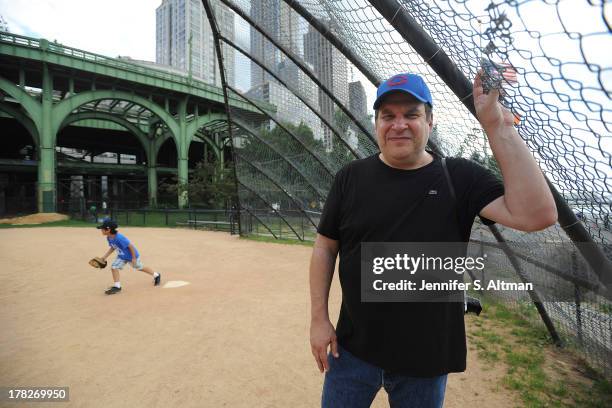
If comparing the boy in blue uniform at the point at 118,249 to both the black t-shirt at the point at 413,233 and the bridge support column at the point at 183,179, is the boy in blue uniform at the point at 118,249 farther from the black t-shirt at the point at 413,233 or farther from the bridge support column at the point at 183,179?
the bridge support column at the point at 183,179

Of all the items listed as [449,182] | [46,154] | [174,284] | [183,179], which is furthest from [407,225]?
[183,179]

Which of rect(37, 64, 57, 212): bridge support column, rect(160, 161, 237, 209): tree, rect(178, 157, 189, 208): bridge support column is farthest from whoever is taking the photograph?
rect(178, 157, 189, 208): bridge support column

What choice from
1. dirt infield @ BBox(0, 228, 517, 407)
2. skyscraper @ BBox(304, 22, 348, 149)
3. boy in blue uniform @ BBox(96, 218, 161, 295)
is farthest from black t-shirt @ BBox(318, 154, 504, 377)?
boy in blue uniform @ BBox(96, 218, 161, 295)

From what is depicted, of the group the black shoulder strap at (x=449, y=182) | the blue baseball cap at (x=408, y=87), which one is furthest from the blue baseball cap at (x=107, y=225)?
the black shoulder strap at (x=449, y=182)

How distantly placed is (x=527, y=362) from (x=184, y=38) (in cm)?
5560

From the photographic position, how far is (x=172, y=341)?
371cm

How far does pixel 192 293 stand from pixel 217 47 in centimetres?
479

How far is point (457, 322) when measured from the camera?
1.36m

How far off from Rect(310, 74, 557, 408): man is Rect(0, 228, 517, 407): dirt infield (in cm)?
150

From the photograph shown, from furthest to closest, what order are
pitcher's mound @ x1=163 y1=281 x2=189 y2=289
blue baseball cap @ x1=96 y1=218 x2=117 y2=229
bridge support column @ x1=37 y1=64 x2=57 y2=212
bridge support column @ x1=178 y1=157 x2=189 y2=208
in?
bridge support column @ x1=178 y1=157 x2=189 y2=208
bridge support column @ x1=37 y1=64 x2=57 y2=212
pitcher's mound @ x1=163 y1=281 x2=189 y2=289
blue baseball cap @ x1=96 y1=218 x2=117 y2=229

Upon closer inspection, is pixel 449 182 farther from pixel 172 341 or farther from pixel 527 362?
pixel 172 341

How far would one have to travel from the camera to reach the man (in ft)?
4.21

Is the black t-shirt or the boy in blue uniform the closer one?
the black t-shirt

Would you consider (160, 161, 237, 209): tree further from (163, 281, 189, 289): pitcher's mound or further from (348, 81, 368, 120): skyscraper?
(348, 81, 368, 120): skyscraper
